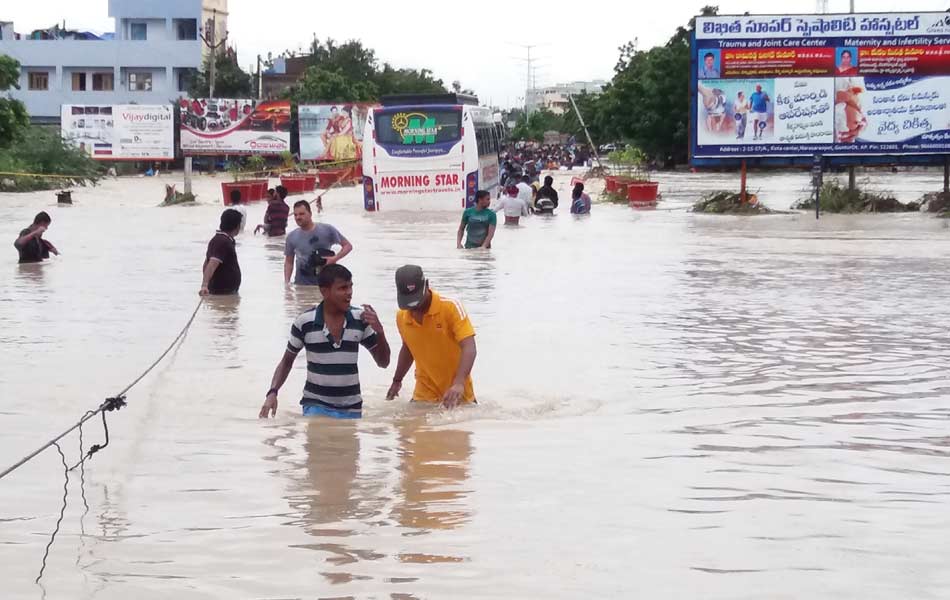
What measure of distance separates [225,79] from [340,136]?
1855 centimetres

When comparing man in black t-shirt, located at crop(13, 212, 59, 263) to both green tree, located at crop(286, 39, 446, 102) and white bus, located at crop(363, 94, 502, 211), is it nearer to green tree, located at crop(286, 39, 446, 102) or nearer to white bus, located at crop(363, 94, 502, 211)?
white bus, located at crop(363, 94, 502, 211)

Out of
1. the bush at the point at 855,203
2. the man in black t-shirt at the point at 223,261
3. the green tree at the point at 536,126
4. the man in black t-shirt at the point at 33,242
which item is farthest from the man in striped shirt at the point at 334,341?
the green tree at the point at 536,126

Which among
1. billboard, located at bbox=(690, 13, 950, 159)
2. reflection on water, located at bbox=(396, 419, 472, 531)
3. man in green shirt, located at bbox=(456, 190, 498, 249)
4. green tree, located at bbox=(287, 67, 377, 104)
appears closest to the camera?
reflection on water, located at bbox=(396, 419, 472, 531)

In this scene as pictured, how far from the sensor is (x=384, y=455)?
314 inches

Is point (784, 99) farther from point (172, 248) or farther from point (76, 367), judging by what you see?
point (76, 367)

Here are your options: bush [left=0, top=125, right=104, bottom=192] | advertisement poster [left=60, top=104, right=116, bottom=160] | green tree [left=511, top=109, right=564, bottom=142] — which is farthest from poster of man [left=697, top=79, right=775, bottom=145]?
green tree [left=511, top=109, right=564, bottom=142]

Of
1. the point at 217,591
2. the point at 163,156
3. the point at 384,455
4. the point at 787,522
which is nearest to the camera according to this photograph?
the point at 217,591

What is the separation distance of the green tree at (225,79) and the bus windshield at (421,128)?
4943 cm

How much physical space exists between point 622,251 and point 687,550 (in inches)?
696

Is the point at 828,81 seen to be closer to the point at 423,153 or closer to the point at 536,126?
the point at 423,153

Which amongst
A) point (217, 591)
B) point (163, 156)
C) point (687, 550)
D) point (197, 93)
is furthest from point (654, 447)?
point (197, 93)

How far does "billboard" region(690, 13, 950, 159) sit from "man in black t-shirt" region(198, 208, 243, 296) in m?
18.8

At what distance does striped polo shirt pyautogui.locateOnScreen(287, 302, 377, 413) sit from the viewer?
811 cm

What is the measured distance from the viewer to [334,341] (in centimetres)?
813
